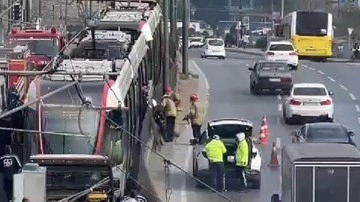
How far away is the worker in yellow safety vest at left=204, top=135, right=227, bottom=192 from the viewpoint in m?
25.1

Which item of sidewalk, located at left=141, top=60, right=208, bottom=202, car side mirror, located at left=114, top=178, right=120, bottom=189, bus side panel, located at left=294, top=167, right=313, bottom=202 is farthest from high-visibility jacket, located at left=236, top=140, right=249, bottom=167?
bus side panel, located at left=294, top=167, right=313, bottom=202

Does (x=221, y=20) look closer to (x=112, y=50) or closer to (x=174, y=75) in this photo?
(x=174, y=75)

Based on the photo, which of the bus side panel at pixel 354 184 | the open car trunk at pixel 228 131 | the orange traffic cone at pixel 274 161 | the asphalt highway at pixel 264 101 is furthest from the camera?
the orange traffic cone at pixel 274 161

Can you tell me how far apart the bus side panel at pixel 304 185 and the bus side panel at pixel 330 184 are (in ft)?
0.33

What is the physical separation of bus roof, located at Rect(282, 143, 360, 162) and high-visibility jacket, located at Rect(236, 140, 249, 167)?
302 cm

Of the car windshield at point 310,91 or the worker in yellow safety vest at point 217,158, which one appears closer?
the worker in yellow safety vest at point 217,158

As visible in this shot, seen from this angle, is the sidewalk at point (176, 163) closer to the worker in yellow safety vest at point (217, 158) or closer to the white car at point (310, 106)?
the worker in yellow safety vest at point (217, 158)

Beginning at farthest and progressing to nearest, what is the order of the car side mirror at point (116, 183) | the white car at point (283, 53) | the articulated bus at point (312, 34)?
the articulated bus at point (312, 34) < the white car at point (283, 53) < the car side mirror at point (116, 183)

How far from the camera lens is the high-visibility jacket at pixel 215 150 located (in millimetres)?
25094

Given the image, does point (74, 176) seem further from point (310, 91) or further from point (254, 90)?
point (254, 90)

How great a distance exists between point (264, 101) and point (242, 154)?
65.2 feet

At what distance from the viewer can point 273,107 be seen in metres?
42.8

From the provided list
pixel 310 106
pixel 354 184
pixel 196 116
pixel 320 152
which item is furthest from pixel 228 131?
pixel 310 106

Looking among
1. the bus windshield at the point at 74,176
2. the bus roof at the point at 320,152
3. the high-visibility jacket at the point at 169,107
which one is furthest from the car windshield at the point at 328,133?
the bus windshield at the point at 74,176
